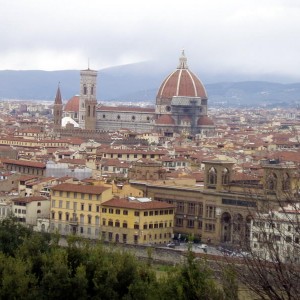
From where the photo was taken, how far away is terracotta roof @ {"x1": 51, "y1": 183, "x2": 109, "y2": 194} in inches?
1857

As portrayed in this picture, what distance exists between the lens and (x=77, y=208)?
4766 cm

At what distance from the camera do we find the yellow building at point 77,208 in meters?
47.0

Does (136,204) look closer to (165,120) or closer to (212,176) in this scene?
(212,176)

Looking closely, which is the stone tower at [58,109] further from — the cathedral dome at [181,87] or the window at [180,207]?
the window at [180,207]

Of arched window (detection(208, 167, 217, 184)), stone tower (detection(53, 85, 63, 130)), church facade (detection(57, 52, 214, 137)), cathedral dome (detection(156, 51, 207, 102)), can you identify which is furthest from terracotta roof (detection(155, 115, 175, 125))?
arched window (detection(208, 167, 217, 184))

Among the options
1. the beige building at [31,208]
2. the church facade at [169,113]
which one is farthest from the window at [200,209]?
the church facade at [169,113]

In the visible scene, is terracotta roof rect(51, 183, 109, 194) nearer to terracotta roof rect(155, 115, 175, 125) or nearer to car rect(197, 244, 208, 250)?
car rect(197, 244, 208, 250)

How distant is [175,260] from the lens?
40.5m

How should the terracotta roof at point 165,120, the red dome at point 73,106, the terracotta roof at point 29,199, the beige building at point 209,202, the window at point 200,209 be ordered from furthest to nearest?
the red dome at point 73,106
the terracotta roof at point 165,120
the terracotta roof at point 29,199
the window at point 200,209
the beige building at point 209,202

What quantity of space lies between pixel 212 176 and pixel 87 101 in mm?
68677

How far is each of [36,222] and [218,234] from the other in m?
8.06

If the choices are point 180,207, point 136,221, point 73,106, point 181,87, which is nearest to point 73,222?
point 136,221

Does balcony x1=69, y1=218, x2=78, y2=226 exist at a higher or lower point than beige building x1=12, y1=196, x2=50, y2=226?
lower

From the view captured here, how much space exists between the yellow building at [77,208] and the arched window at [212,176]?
13.6 ft
